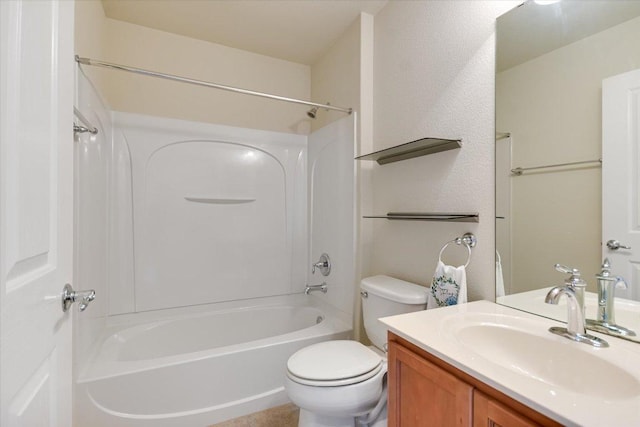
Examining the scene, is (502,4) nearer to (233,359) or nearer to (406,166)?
(406,166)

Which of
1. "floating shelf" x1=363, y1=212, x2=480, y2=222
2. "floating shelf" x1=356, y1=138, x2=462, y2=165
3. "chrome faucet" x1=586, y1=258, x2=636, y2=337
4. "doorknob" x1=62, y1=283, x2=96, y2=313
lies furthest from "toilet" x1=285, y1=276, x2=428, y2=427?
"doorknob" x1=62, y1=283, x2=96, y2=313

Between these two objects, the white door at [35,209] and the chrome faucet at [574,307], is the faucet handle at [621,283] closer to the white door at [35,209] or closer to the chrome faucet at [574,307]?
the chrome faucet at [574,307]

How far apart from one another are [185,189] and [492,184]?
2.02 metres

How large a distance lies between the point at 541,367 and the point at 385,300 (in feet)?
2.26

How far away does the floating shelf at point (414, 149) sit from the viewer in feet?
4.55

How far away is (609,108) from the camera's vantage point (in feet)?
3.05

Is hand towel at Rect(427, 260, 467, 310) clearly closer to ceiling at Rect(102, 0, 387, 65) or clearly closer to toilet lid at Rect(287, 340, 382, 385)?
toilet lid at Rect(287, 340, 382, 385)

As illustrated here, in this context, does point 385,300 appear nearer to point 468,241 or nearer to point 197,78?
point 468,241

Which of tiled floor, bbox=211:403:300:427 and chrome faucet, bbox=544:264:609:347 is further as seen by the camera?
tiled floor, bbox=211:403:300:427

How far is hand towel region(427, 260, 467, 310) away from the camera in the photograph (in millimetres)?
1238

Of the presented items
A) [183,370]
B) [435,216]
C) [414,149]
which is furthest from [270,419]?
[414,149]

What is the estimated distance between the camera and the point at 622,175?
0.90m

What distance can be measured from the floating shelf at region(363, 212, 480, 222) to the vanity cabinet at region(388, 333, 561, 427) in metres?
0.63

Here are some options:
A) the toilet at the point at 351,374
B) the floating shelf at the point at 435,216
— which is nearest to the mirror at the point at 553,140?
the floating shelf at the point at 435,216
